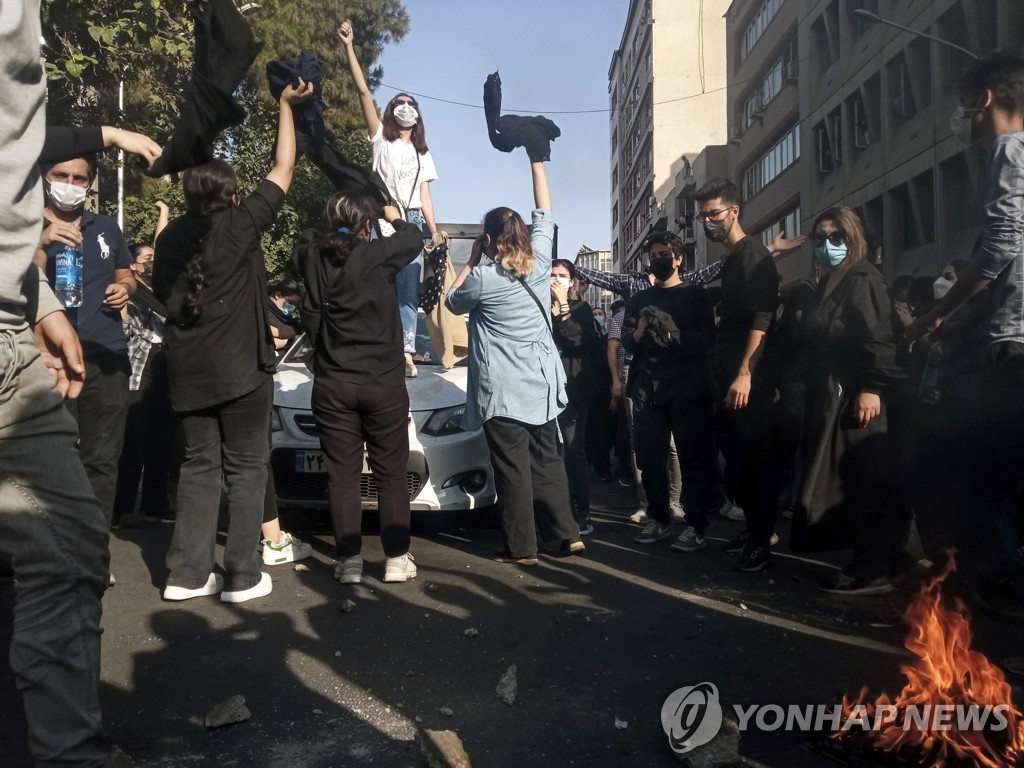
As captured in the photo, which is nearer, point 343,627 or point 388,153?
point 343,627

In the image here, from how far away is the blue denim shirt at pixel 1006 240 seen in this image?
395cm

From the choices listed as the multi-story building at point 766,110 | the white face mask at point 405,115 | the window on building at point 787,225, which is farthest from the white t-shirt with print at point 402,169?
the multi-story building at point 766,110

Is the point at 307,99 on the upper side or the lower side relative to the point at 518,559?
upper

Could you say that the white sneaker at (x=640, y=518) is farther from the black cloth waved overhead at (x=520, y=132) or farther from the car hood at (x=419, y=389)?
the black cloth waved overhead at (x=520, y=132)

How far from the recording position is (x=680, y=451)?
6465mm

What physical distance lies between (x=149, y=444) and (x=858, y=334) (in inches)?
190

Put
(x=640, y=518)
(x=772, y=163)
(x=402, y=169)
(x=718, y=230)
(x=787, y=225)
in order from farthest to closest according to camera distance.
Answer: (x=772, y=163) → (x=787, y=225) → (x=402, y=169) → (x=640, y=518) → (x=718, y=230)

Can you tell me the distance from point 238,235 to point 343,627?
195 centimetres

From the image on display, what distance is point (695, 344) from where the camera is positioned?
6.42m

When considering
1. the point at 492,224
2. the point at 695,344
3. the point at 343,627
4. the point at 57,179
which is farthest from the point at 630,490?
the point at 57,179

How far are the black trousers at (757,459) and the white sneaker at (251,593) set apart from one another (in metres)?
2.76

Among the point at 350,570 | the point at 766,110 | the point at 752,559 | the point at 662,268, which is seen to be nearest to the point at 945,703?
the point at 752,559

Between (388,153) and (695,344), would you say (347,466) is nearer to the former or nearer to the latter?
(695,344)

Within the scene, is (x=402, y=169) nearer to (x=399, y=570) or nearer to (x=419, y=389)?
(x=419, y=389)
